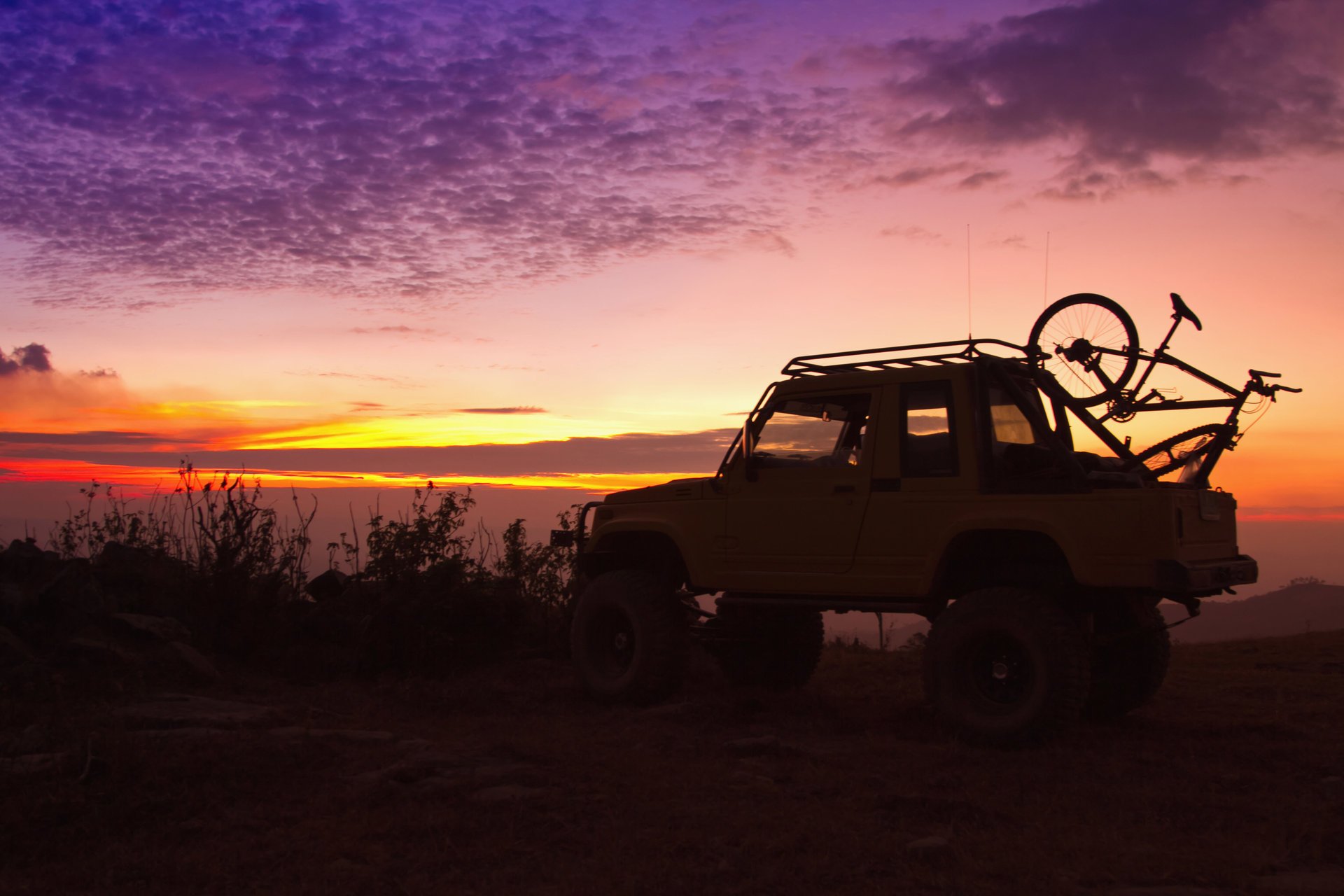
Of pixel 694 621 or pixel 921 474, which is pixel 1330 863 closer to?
pixel 921 474

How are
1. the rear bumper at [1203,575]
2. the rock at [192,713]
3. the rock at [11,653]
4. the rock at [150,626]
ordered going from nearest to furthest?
the rear bumper at [1203,575] < the rock at [192,713] < the rock at [11,653] < the rock at [150,626]

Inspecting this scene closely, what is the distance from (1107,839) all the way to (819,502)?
3.42m

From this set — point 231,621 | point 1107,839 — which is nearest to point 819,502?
point 1107,839

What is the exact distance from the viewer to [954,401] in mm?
7297

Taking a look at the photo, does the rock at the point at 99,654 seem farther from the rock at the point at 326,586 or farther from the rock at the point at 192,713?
the rock at the point at 326,586

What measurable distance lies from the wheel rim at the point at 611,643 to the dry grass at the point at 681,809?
1.06 metres

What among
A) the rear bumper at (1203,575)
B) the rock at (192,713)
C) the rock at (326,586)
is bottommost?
the rock at (192,713)

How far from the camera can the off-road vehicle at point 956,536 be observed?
6.61m

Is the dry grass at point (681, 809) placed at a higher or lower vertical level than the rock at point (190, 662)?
lower

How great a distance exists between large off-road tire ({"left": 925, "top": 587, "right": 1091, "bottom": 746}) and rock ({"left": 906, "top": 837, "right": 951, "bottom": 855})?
219 cm

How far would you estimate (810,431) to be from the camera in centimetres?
827

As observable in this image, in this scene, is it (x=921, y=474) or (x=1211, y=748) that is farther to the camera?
(x=921, y=474)

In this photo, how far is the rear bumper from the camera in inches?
245

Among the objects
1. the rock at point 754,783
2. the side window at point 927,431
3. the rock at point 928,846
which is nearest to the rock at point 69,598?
the rock at point 754,783
